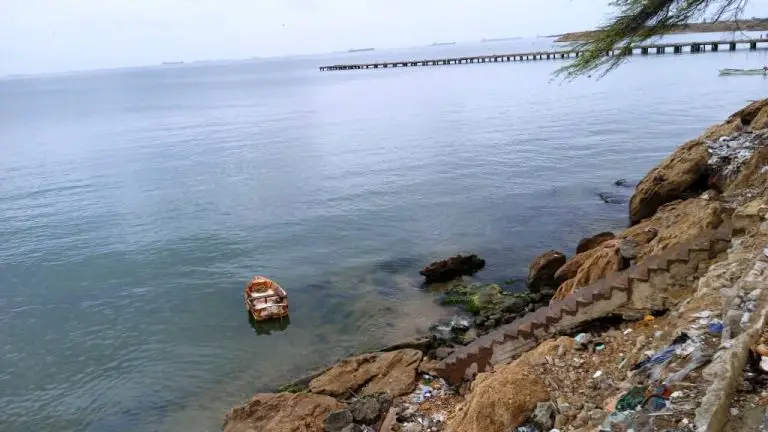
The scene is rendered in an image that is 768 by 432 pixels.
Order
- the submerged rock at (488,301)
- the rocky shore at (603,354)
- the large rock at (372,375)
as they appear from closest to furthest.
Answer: the rocky shore at (603,354) → the large rock at (372,375) → the submerged rock at (488,301)

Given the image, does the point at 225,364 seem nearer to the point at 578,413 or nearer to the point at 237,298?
the point at 237,298

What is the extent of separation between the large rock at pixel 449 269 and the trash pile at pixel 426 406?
7.63 m

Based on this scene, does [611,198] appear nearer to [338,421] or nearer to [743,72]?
[338,421]

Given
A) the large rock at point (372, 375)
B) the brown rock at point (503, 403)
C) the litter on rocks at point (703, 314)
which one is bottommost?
the large rock at point (372, 375)

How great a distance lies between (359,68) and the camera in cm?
18662

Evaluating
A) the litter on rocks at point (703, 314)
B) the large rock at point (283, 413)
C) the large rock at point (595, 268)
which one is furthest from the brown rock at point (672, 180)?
the large rock at point (283, 413)

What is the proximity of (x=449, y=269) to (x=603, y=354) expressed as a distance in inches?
441

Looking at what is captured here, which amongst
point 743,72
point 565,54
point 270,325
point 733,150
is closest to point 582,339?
point 270,325

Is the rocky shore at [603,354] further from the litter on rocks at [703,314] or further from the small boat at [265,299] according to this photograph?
the small boat at [265,299]

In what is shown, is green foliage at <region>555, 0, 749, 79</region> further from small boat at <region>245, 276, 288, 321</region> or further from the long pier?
the long pier

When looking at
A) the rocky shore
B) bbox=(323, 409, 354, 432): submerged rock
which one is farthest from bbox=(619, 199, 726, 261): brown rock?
bbox=(323, 409, 354, 432): submerged rock

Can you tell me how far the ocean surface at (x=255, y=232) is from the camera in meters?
16.6

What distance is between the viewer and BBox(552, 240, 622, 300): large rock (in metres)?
15.1

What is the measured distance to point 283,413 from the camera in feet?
41.0
